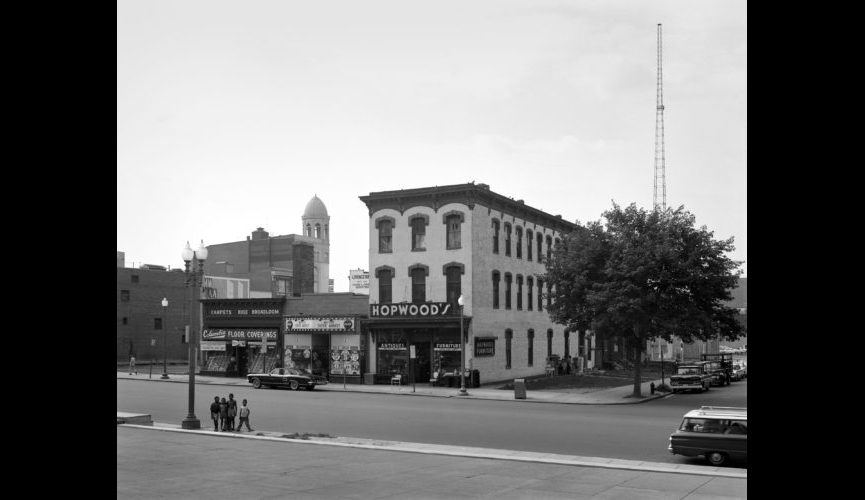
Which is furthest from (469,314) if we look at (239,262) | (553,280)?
(239,262)

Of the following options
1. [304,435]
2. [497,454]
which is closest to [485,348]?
[304,435]

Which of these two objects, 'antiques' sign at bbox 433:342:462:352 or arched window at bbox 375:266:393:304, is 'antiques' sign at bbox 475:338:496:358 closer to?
'antiques' sign at bbox 433:342:462:352

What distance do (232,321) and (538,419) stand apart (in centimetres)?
3324

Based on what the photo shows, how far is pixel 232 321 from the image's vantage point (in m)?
57.8

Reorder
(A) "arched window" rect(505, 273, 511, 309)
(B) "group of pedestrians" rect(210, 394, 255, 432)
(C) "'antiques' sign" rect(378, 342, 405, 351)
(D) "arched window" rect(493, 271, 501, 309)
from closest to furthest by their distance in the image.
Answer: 1. (B) "group of pedestrians" rect(210, 394, 255, 432)
2. (C) "'antiques' sign" rect(378, 342, 405, 351)
3. (D) "arched window" rect(493, 271, 501, 309)
4. (A) "arched window" rect(505, 273, 511, 309)

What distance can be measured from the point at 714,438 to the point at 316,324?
36869mm

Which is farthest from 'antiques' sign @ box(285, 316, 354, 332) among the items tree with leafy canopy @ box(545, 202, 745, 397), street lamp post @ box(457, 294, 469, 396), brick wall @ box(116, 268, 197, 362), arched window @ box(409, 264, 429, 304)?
brick wall @ box(116, 268, 197, 362)

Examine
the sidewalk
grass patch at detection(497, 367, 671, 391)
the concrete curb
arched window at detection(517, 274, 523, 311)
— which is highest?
arched window at detection(517, 274, 523, 311)

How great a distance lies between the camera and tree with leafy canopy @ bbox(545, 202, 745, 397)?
40.3 meters

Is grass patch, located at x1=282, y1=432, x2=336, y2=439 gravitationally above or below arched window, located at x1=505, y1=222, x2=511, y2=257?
below

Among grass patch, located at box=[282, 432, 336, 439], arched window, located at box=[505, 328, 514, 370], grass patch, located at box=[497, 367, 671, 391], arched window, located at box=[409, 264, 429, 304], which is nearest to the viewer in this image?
grass patch, located at box=[282, 432, 336, 439]

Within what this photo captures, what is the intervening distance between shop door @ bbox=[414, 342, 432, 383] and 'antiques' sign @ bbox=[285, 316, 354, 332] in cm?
508

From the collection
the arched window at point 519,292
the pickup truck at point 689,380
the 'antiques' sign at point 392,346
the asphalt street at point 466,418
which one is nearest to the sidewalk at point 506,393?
the asphalt street at point 466,418
